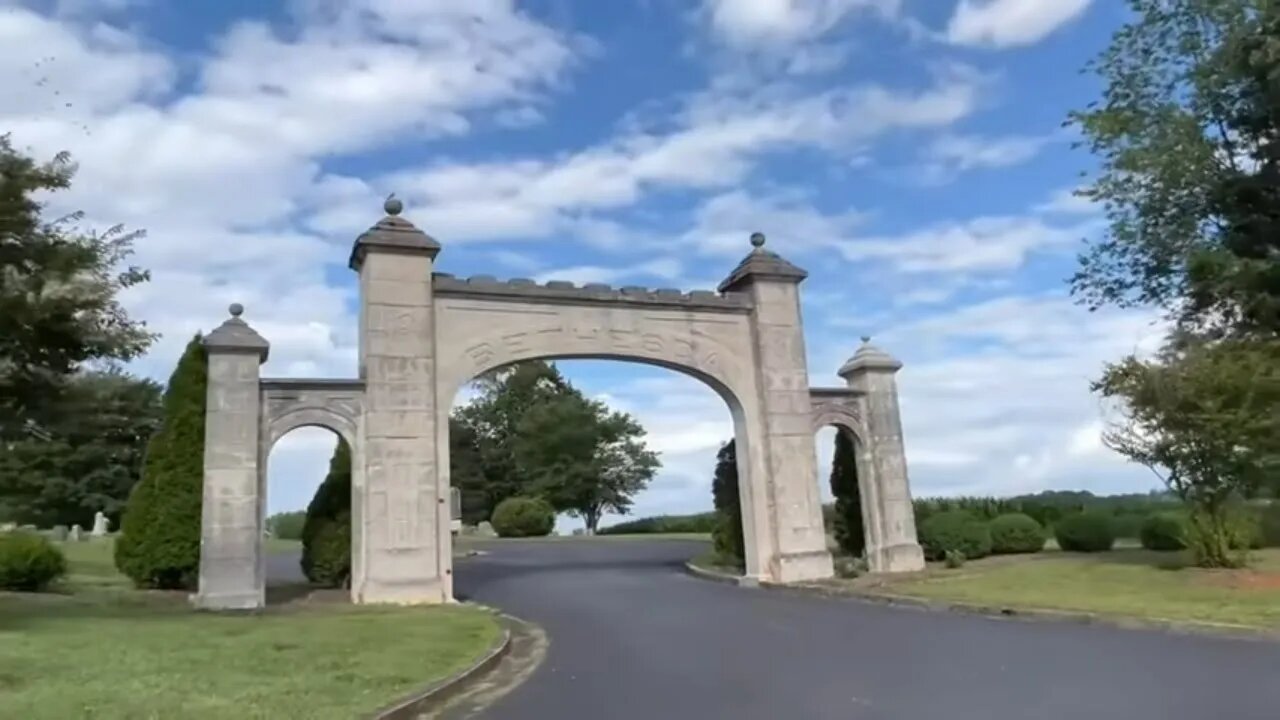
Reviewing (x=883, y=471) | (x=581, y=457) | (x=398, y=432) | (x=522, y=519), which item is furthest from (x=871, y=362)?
(x=581, y=457)

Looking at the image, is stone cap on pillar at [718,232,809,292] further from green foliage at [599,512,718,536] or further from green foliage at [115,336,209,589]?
green foliage at [599,512,718,536]

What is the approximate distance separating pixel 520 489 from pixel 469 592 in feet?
106

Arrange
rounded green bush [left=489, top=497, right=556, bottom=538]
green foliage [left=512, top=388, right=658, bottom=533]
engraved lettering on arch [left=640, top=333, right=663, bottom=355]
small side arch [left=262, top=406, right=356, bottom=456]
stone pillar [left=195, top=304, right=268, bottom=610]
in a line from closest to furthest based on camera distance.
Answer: stone pillar [left=195, top=304, right=268, bottom=610] → small side arch [left=262, top=406, right=356, bottom=456] → engraved lettering on arch [left=640, top=333, right=663, bottom=355] → rounded green bush [left=489, top=497, right=556, bottom=538] → green foliage [left=512, top=388, right=658, bottom=533]

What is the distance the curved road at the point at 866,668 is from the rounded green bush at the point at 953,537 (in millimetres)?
6427

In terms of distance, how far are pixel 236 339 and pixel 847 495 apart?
38.0 feet

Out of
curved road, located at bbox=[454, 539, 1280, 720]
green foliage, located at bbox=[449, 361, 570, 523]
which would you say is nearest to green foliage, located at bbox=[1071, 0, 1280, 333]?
curved road, located at bbox=[454, 539, 1280, 720]

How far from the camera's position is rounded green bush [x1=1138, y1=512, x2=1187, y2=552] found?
19.5 meters

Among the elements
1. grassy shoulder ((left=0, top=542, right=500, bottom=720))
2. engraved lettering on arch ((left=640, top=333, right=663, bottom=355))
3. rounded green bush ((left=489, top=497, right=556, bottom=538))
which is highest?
engraved lettering on arch ((left=640, top=333, right=663, bottom=355))

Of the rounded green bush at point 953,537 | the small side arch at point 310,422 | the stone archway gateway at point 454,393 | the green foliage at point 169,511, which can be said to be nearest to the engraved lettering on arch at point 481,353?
the stone archway gateway at point 454,393

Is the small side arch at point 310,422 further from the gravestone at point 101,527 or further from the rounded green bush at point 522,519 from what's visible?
the rounded green bush at point 522,519

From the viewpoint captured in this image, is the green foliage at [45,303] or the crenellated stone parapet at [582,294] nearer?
the green foliage at [45,303]

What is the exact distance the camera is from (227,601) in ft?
43.7

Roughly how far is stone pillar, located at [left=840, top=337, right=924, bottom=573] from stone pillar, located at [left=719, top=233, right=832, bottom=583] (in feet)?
3.69

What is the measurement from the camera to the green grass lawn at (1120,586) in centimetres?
1050
